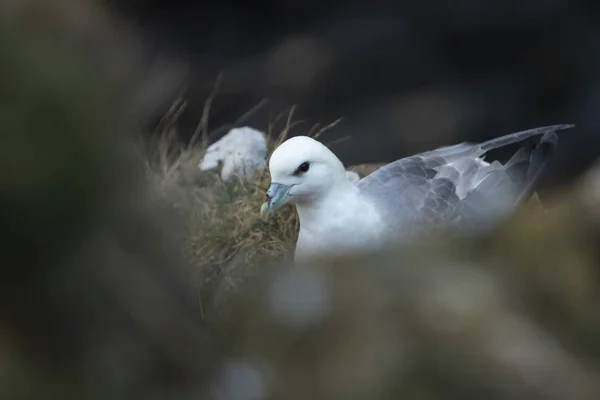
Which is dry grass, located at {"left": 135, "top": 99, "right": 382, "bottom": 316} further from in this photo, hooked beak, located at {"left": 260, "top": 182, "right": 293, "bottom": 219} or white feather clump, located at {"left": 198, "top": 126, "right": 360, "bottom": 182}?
hooked beak, located at {"left": 260, "top": 182, "right": 293, "bottom": 219}

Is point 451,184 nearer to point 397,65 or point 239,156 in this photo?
point 239,156

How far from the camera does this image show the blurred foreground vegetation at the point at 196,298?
0.51 m

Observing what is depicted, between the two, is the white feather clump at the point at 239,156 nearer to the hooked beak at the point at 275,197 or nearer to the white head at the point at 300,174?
the white head at the point at 300,174

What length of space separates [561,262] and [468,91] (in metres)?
5.68

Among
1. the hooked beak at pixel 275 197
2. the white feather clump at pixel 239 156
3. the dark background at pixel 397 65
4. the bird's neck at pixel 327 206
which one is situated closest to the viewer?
the hooked beak at pixel 275 197

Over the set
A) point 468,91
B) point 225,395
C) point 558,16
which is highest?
point 225,395

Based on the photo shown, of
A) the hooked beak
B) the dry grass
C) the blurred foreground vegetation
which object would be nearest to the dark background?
the dry grass

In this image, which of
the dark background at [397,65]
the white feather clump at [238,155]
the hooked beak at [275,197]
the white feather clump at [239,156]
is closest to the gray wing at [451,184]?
the hooked beak at [275,197]

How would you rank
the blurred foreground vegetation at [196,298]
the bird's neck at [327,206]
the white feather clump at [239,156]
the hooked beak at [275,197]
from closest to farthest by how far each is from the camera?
the blurred foreground vegetation at [196,298], the hooked beak at [275,197], the bird's neck at [327,206], the white feather clump at [239,156]

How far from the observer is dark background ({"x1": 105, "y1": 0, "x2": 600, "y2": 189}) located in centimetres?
593

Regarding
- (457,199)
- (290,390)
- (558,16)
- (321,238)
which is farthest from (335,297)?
(558,16)

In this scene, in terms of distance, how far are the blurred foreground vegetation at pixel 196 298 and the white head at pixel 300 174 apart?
2.67m

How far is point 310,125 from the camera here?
5879 millimetres

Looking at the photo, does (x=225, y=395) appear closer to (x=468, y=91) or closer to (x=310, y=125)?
(x=310, y=125)
